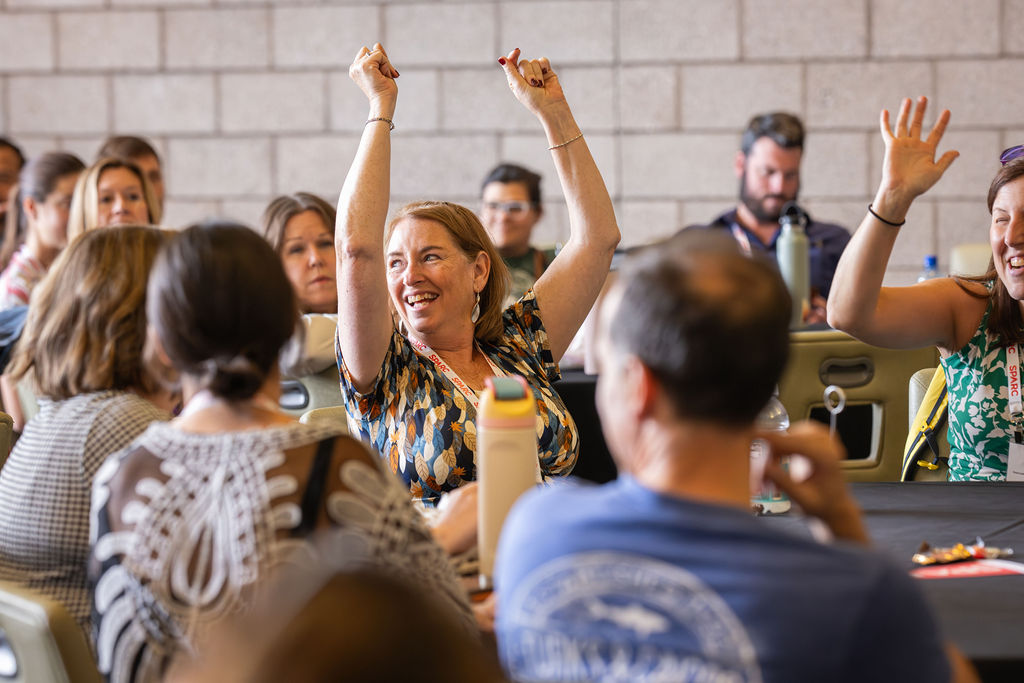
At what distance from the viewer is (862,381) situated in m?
3.09

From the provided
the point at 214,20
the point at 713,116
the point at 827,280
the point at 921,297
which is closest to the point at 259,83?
the point at 214,20

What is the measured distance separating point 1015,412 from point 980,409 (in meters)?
0.07

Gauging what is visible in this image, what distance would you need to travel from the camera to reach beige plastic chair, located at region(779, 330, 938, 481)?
302 cm

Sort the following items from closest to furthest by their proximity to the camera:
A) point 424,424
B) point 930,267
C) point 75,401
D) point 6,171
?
point 75,401, point 424,424, point 930,267, point 6,171

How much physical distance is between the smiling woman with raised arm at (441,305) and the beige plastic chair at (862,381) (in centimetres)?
94

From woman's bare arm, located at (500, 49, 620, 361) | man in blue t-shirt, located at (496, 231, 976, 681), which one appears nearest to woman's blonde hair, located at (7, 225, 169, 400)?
man in blue t-shirt, located at (496, 231, 976, 681)

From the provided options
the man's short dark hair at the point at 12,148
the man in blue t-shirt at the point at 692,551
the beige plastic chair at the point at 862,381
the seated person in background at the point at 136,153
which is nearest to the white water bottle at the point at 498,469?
the man in blue t-shirt at the point at 692,551

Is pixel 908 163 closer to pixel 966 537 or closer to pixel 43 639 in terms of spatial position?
pixel 966 537

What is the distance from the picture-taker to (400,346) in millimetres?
2080

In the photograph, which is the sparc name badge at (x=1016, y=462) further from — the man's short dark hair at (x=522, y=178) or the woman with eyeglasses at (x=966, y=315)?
the man's short dark hair at (x=522, y=178)

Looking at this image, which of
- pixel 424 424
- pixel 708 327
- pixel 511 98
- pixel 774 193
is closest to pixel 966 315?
pixel 424 424

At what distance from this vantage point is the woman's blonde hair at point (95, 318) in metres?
1.58

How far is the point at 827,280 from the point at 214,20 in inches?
136

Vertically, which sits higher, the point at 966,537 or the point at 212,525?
the point at 212,525
